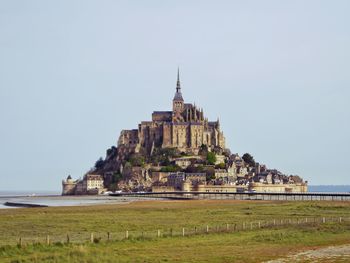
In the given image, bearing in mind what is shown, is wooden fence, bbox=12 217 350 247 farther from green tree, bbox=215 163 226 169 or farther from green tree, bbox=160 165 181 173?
green tree, bbox=215 163 226 169

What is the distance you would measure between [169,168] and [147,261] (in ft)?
518

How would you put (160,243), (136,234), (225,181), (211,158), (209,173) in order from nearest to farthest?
(160,243)
(136,234)
(225,181)
(209,173)
(211,158)

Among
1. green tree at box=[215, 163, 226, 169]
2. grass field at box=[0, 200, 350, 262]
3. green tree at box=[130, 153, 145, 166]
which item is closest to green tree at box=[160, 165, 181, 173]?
green tree at box=[130, 153, 145, 166]

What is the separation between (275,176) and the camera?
19388 cm

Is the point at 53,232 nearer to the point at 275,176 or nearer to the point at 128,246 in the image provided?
the point at 128,246

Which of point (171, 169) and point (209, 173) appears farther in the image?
point (171, 169)

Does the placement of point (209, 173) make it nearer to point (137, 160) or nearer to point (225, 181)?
point (225, 181)

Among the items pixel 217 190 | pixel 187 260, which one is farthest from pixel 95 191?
pixel 187 260

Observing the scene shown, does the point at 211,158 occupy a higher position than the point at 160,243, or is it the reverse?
the point at 211,158

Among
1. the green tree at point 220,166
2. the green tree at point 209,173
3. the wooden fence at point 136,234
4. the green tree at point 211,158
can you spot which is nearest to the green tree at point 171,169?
the green tree at point 209,173

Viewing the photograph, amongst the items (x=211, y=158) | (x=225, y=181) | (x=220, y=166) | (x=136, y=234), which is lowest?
(x=136, y=234)

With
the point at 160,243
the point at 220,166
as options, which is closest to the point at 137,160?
the point at 220,166

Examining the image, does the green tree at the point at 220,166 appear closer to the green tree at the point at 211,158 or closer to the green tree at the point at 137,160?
the green tree at the point at 211,158

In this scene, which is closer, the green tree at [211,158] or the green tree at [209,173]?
the green tree at [209,173]
